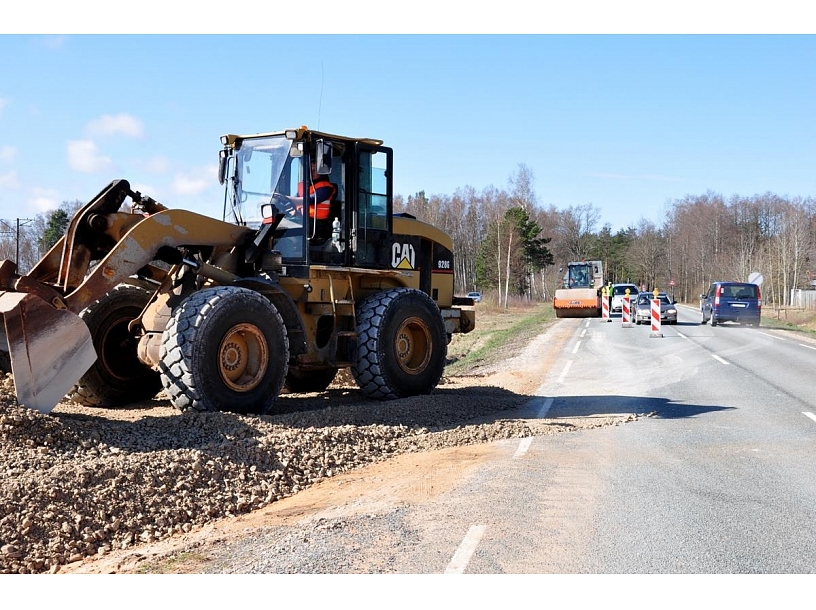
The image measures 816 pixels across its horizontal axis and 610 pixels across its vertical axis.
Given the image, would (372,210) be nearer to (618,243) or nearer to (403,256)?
(403,256)

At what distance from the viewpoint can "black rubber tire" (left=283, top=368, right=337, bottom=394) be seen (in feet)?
41.7

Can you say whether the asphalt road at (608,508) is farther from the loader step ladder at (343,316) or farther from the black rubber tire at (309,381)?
the black rubber tire at (309,381)

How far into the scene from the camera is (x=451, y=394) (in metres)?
12.5

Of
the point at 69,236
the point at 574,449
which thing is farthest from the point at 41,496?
the point at 574,449

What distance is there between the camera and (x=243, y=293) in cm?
930

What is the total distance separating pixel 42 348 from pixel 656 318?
2602 cm

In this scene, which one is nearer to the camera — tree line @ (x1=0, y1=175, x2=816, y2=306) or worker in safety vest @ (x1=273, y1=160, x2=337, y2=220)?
Answer: worker in safety vest @ (x1=273, y1=160, x2=337, y2=220)

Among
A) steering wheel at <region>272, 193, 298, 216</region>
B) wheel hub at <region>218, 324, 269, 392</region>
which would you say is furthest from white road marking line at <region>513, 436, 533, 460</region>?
steering wheel at <region>272, 193, 298, 216</region>

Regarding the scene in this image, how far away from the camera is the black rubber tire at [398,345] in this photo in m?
11.1

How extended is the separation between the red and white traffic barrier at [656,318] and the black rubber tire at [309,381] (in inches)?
754

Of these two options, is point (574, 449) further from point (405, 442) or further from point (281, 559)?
point (281, 559)

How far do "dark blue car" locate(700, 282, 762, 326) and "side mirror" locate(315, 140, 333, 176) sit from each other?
2922cm

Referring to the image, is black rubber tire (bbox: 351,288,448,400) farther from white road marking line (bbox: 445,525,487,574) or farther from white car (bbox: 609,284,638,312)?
white car (bbox: 609,284,638,312)

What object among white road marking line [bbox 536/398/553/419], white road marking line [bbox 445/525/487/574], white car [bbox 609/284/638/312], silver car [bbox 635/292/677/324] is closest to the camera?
white road marking line [bbox 445/525/487/574]
